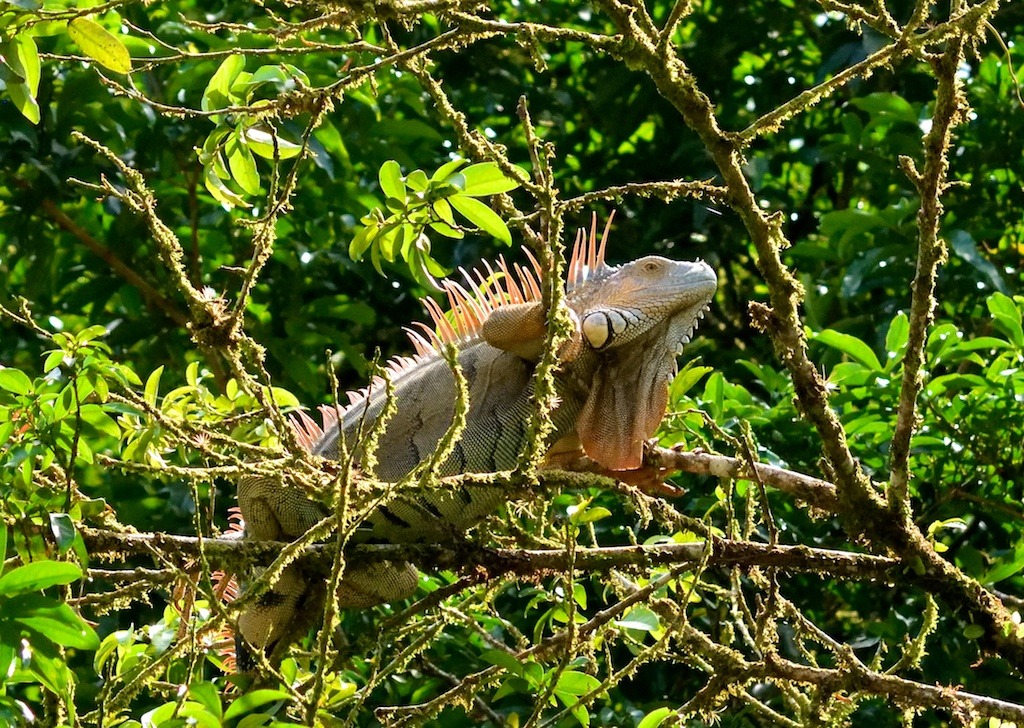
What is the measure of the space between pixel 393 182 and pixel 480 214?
22cm

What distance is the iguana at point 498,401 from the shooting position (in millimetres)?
3889

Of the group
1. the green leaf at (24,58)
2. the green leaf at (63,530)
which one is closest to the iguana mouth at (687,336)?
the green leaf at (63,530)

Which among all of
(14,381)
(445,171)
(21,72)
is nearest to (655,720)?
(445,171)

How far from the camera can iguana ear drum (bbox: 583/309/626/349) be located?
13.7ft

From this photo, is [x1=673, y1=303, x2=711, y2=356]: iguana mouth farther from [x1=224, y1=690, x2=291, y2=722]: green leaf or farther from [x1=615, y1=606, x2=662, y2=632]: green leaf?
[x1=224, y1=690, x2=291, y2=722]: green leaf

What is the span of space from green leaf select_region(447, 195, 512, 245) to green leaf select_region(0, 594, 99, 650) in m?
1.24

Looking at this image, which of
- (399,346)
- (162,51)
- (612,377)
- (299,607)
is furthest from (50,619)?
(399,346)

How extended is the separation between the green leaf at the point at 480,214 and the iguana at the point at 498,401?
0.79m

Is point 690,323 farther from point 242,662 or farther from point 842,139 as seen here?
point 842,139

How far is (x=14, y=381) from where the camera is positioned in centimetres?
311

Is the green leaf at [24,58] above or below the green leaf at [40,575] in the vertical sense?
above

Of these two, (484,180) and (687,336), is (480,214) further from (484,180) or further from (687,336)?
(687,336)

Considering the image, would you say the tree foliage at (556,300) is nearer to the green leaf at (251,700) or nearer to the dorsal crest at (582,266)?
the green leaf at (251,700)

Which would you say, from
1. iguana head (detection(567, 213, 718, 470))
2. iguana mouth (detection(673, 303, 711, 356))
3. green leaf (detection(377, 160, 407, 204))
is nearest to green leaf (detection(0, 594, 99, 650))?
green leaf (detection(377, 160, 407, 204))
